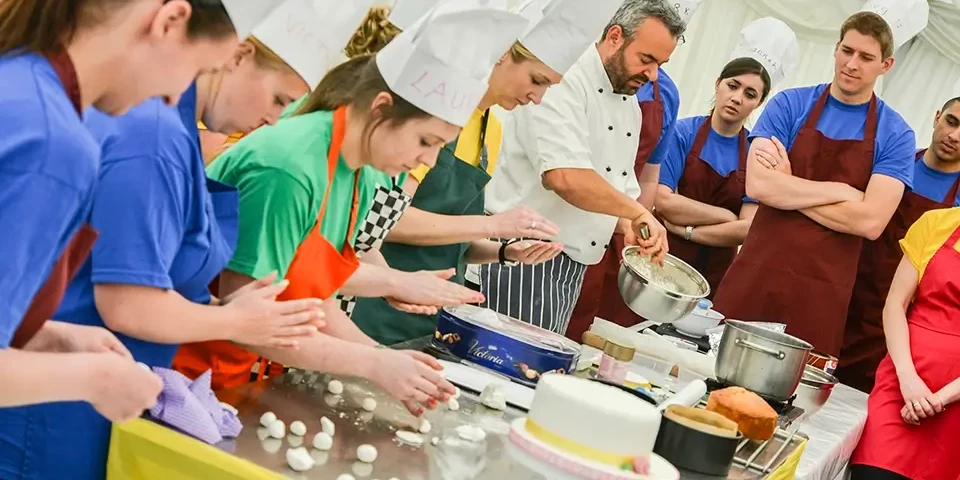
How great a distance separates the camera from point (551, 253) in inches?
104

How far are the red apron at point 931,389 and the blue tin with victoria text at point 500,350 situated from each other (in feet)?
4.32

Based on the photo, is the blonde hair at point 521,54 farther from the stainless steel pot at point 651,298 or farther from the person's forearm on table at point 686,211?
the person's forearm on table at point 686,211

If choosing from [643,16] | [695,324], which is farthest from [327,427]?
[695,324]

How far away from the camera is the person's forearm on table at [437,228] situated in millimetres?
2475

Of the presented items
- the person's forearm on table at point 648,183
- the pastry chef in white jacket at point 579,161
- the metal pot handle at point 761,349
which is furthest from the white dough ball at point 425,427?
the person's forearm on table at point 648,183

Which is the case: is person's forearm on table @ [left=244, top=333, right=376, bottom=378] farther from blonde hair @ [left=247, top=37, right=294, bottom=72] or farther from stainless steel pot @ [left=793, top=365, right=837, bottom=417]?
stainless steel pot @ [left=793, top=365, right=837, bottom=417]

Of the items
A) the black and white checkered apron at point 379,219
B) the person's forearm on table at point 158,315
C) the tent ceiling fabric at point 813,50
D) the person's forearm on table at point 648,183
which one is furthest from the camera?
the tent ceiling fabric at point 813,50

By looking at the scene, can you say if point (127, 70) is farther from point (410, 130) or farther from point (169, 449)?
point (410, 130)

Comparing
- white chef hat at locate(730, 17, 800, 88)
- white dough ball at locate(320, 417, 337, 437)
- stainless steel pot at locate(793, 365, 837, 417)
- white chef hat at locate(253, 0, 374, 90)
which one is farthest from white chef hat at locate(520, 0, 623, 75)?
white chef hat at locate(730, 17, 800, 88)

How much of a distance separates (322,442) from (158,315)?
0.30m

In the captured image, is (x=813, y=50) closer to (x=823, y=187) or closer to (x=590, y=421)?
(x=823, y=187)

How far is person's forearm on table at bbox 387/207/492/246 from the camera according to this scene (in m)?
2.47

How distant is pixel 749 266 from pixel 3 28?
10.2 feet

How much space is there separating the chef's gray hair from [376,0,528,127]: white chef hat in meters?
1.14
